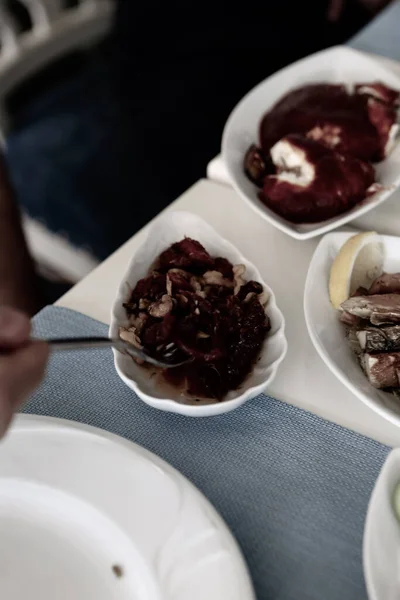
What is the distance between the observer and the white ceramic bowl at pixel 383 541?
399mm

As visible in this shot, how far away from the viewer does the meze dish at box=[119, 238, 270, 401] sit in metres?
0.55

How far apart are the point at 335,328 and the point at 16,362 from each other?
12.4 inches

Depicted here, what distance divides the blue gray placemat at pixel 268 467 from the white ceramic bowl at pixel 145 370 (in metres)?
0.03

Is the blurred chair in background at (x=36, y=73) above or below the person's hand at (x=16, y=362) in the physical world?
below

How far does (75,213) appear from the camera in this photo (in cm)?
126

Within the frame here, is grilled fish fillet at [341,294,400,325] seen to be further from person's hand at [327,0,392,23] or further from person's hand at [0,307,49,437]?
person's hand at [327,0,392,23]

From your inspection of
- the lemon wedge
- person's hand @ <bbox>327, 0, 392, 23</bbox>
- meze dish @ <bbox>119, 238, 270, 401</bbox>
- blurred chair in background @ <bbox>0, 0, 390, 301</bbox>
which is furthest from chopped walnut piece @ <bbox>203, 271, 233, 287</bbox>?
person's hand @ <bbox>327, 0, 392, 23</bbox>

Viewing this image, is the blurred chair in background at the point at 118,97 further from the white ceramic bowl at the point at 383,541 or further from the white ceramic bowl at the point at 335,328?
the white ceramic bowl at the point at 383,541

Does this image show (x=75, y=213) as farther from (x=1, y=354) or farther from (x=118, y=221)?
(x=1, y=354)

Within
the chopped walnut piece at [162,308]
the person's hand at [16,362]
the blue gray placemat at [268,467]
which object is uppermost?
the person's hand at [16,362]

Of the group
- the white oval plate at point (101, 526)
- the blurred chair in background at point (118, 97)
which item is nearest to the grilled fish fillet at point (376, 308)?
the white oval plate at point (101, 526)

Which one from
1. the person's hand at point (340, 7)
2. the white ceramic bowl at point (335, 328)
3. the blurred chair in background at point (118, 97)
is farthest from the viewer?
the person's hand at point (340, 7)

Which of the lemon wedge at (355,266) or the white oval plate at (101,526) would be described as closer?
the white oval plate at (101,526)

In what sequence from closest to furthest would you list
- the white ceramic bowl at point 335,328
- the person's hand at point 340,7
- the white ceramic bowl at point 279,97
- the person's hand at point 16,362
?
the person's hand at point 16,362 < the white ceramic bowl at point 335,328 < the white ceramic bowl at point 279,97 < the person's hand at point 340,7
